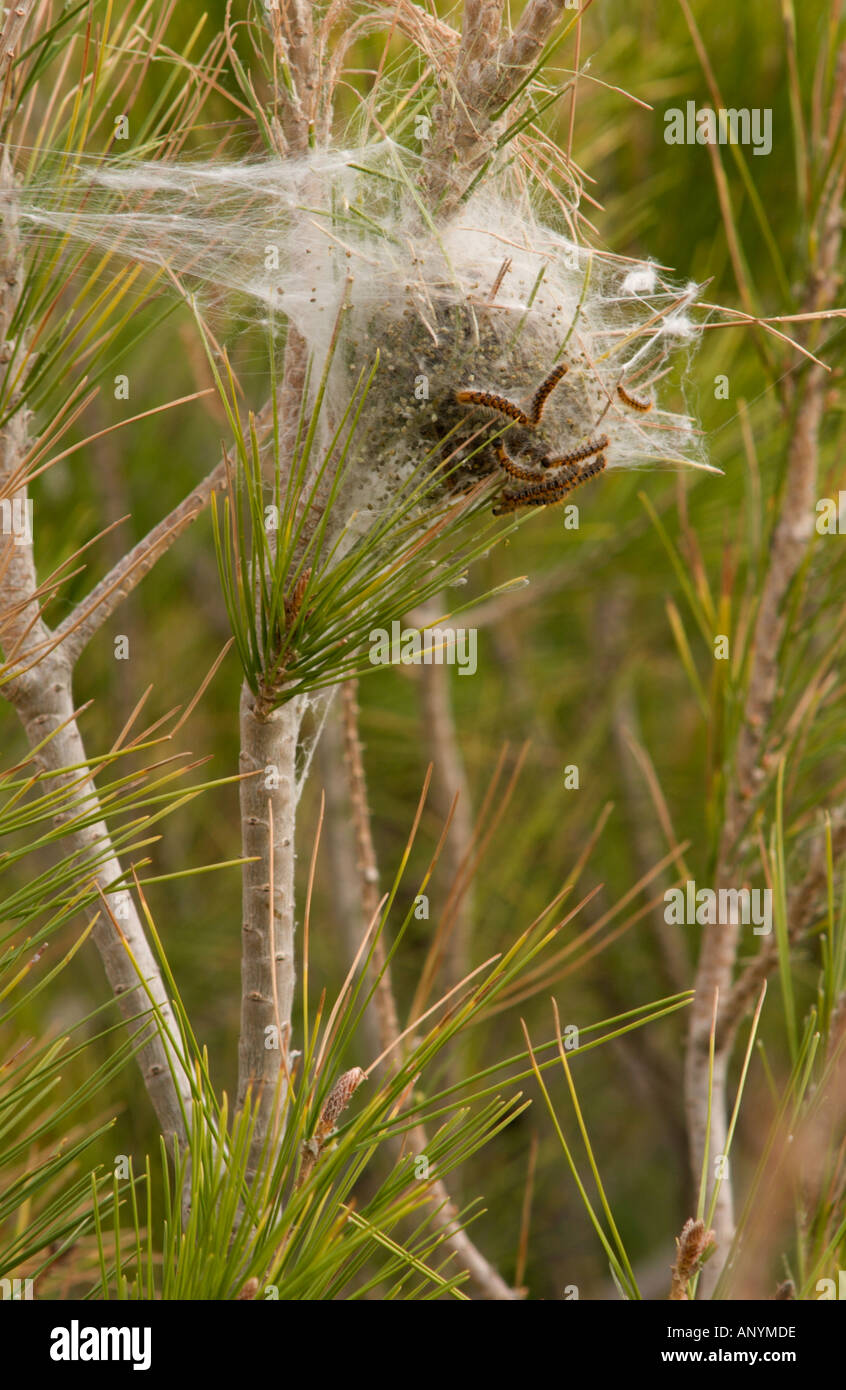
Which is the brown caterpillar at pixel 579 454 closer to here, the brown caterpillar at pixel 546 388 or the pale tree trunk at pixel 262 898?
the brown caterpillar at pixel 546 388

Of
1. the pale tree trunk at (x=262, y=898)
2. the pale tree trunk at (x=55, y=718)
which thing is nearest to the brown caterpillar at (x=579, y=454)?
the pale tree trunk at (x=262, y=898)

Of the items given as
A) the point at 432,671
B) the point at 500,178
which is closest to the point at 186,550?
the point at 432,671

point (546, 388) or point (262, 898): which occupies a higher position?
point (546, 388)

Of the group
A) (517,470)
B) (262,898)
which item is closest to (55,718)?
Result: (262,898)

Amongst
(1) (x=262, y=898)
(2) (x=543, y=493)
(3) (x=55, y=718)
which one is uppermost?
(2) (x=543, y=493)

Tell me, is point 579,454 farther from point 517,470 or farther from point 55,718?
point 55,718

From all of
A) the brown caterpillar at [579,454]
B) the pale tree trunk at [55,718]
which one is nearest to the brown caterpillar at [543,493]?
the brown caterpillar at [579,454]

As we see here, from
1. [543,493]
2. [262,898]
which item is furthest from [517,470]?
[262,898]

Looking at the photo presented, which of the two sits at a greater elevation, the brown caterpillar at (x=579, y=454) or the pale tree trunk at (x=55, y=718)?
the brown caterpillar at (x=579, y=454)

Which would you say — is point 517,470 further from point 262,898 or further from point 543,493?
point 262,898

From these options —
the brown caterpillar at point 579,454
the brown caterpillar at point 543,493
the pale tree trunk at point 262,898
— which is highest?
the brown caterpillar at point 579,454

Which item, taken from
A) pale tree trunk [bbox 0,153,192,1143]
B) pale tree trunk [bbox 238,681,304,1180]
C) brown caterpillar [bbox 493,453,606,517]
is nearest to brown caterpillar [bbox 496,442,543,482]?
brown caterpillar [bbox 493,453,606,517]

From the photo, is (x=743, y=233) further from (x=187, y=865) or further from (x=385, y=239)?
(x=187, y=865)
